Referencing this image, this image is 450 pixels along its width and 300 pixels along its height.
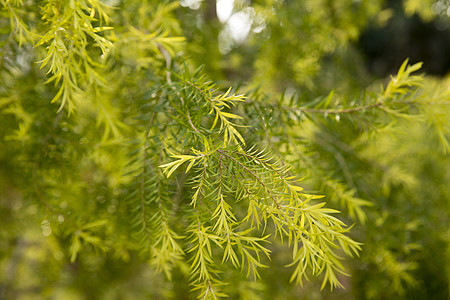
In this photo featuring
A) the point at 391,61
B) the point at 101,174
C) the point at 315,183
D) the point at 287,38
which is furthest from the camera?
the point at 391,61

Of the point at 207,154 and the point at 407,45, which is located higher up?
the point at 207,154

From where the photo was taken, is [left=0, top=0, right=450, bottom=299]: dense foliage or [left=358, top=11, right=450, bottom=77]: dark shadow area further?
[left=358, top=11, right=450, bottom=77]: dark shadow area

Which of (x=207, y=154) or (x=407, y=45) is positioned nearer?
(x=207, y=154)

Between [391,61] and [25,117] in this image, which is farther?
[391,61]

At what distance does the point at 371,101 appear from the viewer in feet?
1.70

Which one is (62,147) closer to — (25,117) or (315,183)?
(25,117)

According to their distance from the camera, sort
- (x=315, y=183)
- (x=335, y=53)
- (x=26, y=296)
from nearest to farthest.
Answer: (x=315, y=183)
(x=335, y=53)
(x=26, y=296)

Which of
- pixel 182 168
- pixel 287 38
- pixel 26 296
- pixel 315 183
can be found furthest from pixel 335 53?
pixel 26 296

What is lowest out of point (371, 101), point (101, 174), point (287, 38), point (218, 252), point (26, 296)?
point (26, 296)

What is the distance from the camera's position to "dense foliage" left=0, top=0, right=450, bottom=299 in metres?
0.35

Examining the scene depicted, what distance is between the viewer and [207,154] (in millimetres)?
308

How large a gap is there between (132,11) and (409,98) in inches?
22.7

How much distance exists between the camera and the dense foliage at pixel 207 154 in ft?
1.16

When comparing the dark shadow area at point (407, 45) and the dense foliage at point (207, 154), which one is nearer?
the dense foliage at point (207, 154)
